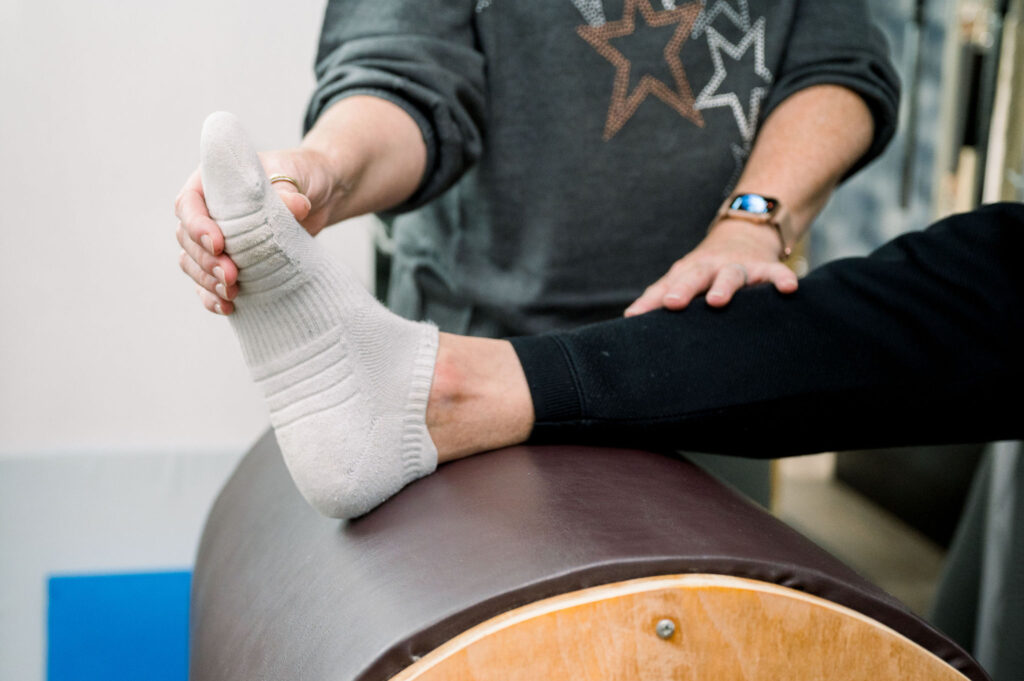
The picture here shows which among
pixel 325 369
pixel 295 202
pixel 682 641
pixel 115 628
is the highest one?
pixel 295 202

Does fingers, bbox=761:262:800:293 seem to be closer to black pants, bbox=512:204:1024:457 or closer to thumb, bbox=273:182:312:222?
black pants, bbox=512:204:1024:457

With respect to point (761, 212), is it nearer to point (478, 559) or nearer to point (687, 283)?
point (687, 283)

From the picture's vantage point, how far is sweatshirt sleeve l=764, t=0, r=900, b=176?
1.00 meters

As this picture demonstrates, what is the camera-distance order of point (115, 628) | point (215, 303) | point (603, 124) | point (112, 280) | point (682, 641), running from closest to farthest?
point (682, 641) → point (215, 303) → point (603, 124) → point (115, 628) → point (112, 280)

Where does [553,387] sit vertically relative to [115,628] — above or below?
above

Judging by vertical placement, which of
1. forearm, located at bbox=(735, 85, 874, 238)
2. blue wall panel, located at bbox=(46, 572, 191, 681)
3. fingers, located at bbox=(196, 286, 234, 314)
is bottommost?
blue wall panel, located at bbox=(46, 572, 191, 681)

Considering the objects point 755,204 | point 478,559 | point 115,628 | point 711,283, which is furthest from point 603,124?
point 115,628

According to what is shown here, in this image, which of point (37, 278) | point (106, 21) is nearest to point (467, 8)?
point (106, 21)

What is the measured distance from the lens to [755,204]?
0.92m

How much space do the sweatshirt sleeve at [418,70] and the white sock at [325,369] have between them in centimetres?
28

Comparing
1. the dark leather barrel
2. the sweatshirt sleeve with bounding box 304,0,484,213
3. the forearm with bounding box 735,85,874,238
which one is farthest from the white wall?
the dark leather barrel

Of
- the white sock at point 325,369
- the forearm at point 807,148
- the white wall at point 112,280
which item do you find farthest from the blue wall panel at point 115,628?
the forearm at point 807,148

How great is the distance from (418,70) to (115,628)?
0.77 m

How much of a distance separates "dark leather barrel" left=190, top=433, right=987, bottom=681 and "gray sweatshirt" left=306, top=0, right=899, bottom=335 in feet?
1.17
